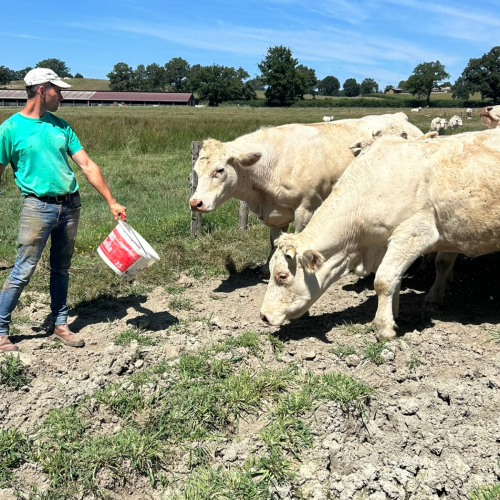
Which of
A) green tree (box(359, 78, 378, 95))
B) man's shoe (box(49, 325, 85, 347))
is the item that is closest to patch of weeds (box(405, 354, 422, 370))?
man's shoe (box(49, 325, 85, 347))

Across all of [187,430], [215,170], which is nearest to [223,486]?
[187,430]

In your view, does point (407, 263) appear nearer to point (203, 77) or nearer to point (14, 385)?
point (14, 385)

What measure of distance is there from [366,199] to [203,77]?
384ft

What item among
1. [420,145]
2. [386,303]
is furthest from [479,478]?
[420,145]

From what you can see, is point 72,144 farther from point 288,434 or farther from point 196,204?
point 288,434

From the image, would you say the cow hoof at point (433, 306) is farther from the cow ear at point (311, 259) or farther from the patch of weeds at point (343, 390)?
the patch of weeds at point (343, 390)

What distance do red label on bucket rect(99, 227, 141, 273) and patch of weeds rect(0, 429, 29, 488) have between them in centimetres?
177

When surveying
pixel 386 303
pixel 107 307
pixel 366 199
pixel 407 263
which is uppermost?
pixel 366 199

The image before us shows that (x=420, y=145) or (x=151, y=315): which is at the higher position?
(x=420, y=145)

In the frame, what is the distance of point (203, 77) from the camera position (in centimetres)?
11612

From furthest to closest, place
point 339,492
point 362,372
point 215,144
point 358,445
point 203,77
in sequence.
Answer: point 203,77 → point 215,144 → point 362,372 → point 358,445 → point 339,492

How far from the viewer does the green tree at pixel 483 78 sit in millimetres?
82750

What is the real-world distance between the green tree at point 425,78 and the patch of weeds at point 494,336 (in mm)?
107624

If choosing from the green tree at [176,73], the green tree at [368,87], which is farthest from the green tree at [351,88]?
the green tree at [176,73]
